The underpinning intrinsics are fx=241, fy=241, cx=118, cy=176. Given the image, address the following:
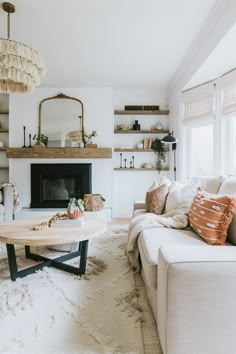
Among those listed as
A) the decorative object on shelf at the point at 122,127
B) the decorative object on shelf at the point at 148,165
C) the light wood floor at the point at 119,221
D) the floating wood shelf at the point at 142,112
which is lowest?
the light wood floor at the point at 119,221

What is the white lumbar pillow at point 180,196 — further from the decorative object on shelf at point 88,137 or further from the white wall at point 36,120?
the decorative object on shelf at point 88,137

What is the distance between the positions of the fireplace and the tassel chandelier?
2.51 metres

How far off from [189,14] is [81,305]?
9.44 ft

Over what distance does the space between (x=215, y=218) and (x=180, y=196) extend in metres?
0.89

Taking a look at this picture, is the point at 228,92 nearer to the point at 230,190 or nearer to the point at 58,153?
the point at 230,190

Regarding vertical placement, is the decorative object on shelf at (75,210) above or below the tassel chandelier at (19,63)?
below

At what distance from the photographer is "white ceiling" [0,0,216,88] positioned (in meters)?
2.37

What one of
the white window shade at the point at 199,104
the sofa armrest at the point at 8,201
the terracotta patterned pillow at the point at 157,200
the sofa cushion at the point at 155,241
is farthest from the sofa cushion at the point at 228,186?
the sofa armrest at the point at 8,201

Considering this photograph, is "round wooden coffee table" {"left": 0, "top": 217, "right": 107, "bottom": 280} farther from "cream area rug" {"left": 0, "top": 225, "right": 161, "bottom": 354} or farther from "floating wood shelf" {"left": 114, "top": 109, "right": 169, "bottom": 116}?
"floating wood shelf" {"left": 114, "top": 109, "right": 169, "bottom": 116}

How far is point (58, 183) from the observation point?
4.86 m

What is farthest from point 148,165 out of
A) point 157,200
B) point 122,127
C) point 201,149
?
point 157,200

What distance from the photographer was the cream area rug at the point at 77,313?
1.33 m

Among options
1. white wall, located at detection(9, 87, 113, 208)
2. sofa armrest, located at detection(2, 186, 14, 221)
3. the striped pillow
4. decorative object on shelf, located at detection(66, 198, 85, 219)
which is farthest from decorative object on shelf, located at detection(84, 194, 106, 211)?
the striped pillow

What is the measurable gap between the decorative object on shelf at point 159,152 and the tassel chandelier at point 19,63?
290 centimetres
